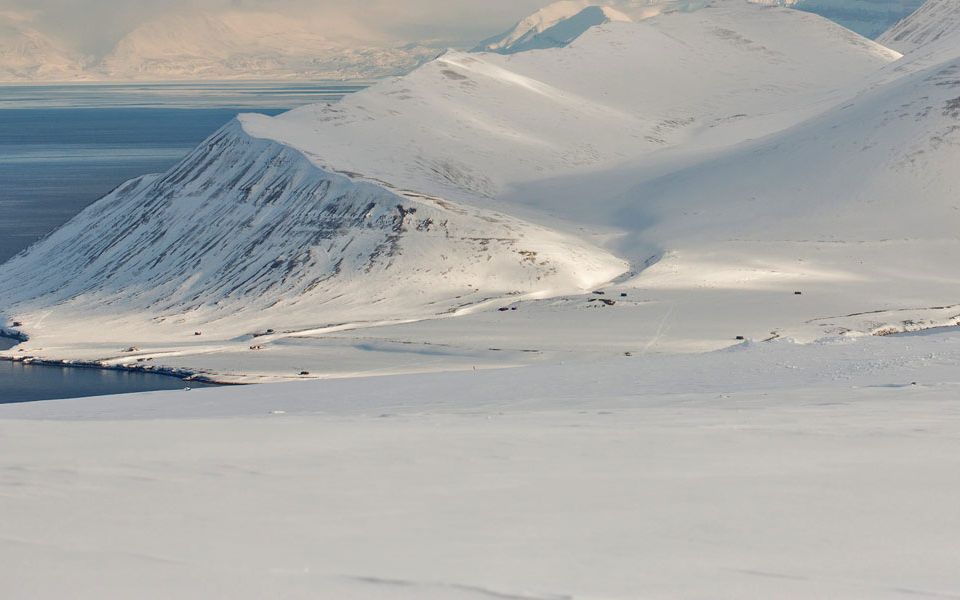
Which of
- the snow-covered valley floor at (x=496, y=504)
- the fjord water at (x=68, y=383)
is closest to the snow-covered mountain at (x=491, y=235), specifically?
the fjord water at (x=68, y=383)

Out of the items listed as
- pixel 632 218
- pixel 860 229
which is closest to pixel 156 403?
pixel 860 229

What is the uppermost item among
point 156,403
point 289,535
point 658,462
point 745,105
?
point 289,535

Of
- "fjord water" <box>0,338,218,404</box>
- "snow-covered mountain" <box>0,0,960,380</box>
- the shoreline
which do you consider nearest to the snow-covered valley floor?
the shoreline

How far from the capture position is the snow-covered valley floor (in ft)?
32.1

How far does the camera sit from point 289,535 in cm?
1102

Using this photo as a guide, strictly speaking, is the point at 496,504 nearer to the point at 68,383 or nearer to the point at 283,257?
the point at 68,383

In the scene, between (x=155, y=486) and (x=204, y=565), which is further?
(x=155, y=486)

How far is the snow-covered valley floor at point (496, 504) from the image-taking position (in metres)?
9.79

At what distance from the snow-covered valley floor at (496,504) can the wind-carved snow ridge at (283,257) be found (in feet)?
216

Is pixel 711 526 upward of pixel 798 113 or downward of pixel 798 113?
upward

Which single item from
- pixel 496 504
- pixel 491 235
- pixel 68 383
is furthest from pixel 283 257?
pixel 496 504

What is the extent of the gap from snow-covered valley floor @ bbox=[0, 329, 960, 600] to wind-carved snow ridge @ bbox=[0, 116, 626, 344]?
216 ft

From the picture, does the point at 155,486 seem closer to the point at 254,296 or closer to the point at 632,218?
the point at 254,296

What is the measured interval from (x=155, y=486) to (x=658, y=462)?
536 cm
